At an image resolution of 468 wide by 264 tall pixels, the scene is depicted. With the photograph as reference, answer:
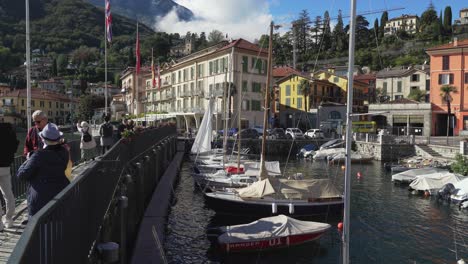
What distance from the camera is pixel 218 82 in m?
70.1

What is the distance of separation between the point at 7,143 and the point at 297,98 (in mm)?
75747

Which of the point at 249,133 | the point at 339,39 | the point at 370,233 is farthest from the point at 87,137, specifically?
the point at 339,39

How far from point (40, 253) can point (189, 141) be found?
185ft

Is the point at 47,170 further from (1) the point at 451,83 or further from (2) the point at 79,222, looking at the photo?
(1) the point at 451,83

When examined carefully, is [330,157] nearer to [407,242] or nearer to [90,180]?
[407,242]

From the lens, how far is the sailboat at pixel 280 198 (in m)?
21.6

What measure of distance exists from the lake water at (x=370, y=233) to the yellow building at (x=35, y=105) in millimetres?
64545

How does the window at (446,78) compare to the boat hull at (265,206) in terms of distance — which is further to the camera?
the window at (446,78)

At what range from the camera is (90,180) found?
745 centimetres

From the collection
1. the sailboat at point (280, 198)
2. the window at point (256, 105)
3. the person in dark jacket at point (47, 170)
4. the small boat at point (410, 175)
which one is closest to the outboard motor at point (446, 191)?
the small boat at point (410, 175)

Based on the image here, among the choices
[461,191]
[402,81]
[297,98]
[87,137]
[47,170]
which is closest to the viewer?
[47,170]

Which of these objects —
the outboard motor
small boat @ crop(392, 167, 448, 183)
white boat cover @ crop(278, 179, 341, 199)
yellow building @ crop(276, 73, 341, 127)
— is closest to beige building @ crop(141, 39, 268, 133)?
yellow building @ crop(276, 73, 341, 127)

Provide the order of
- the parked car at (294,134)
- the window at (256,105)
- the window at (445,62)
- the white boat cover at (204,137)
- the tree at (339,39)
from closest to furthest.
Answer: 1. the white boat cover at (204,137)
2. the parked car at (294,134)
3. the window at (445,62)
4. the window at (256,105)
5. the tree at (339,39)

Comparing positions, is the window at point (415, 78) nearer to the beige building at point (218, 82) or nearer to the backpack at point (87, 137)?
the beige building at point (218, 82)
